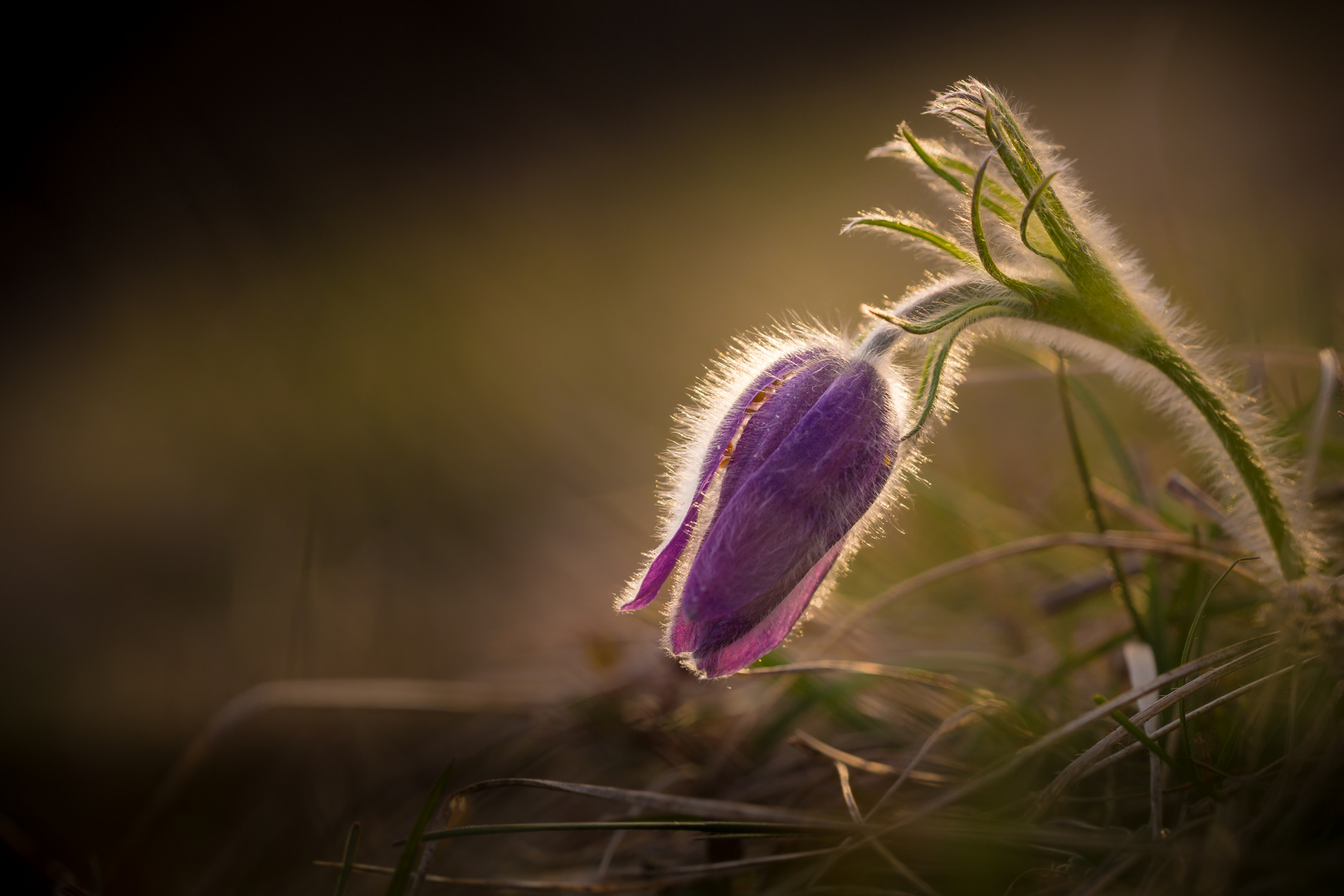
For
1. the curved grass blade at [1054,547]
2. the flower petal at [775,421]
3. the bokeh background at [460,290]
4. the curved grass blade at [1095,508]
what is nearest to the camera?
the flower petal at [775,421]

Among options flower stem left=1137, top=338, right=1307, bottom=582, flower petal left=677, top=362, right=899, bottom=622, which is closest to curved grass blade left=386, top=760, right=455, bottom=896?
flower petal left=677, top=362, right=899, bottom=622

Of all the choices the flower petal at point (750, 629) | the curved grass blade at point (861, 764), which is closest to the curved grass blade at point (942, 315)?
the flower petal at point (750, 629)

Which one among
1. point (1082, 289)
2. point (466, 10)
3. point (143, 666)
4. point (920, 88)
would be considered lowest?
point (143, 666)

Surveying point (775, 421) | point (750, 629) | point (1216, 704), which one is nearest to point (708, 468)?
point (775, 421)

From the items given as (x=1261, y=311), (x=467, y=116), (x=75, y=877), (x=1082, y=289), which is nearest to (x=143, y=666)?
(x=75, y=877)

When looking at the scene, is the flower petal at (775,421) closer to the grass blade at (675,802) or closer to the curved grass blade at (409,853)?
the grass blade at (675,802)

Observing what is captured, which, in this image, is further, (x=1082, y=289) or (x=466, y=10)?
(x=466, y=10)

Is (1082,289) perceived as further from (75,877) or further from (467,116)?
(467,116)
